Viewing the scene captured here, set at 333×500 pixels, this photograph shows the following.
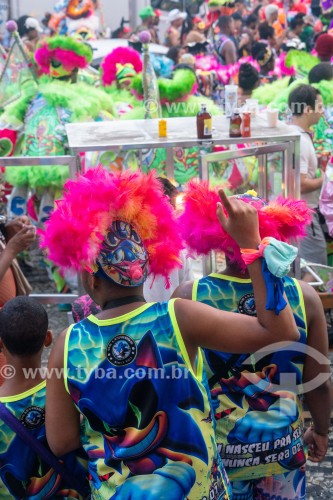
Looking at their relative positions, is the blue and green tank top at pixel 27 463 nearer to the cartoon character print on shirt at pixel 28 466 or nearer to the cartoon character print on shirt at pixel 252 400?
the cartoon character print on shirt at pixel 28 466

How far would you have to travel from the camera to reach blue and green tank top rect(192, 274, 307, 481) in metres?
2.67

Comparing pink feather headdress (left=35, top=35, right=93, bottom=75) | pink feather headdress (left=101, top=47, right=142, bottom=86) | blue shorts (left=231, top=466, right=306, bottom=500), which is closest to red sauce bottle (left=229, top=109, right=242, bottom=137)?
blue shorts (left=231, top=466, right=306, bottom=500)

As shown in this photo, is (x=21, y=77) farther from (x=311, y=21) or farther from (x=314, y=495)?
(x=311, y=21)

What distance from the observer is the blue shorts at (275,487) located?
2758mm

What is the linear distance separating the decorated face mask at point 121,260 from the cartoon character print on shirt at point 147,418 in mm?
168

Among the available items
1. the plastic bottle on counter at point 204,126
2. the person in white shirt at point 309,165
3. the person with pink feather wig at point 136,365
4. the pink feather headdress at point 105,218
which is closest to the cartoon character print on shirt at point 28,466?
the person with pink feather wig at point 136,365

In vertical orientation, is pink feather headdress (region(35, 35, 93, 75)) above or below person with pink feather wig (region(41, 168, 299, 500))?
above

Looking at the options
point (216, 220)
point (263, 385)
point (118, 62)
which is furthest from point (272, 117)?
point (118, 62)

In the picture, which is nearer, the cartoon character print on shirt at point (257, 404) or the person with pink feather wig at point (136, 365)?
the person with pink feather wig at point (136, 365)

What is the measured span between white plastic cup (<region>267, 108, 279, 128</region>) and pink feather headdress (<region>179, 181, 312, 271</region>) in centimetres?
191

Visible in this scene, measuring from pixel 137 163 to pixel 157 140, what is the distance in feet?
5.30

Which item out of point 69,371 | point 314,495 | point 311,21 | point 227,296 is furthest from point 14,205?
point 311,21

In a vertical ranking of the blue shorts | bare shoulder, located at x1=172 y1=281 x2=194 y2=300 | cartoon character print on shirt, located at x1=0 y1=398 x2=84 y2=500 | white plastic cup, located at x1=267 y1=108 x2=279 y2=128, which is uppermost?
white plastic cup, located at x1=267 y1=108 x2=279 y2=128

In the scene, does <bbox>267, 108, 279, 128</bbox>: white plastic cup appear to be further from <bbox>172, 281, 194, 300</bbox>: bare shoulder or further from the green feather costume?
<bbox>172, 281, 194, 300</bbox>: bare shoulder
